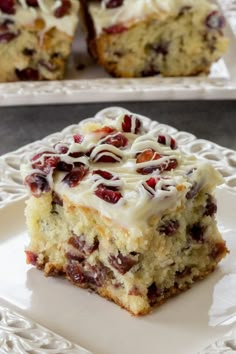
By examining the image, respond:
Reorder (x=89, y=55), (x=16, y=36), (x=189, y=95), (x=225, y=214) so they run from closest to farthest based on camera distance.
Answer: (x=225, y=214) < (x=189, y=95) < (x=16, y=36) < (x=89, y=55)

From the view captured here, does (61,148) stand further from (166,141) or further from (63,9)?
(63,9)

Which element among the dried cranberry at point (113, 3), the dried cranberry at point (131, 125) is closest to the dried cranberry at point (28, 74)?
the dried cranberry at point (113, 3)

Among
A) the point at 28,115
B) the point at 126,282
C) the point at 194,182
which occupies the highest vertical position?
the point at 194,182

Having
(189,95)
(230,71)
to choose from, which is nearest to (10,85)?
(189,95)

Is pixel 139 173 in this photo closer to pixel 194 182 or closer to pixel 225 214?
pixel 194 182

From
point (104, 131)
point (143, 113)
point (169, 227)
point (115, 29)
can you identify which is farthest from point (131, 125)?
point (115, 29)

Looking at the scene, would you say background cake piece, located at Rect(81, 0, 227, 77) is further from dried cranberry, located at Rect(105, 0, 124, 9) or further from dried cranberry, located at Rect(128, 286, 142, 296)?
dried cranberry, located at Rect(128, 286, 142, 296)

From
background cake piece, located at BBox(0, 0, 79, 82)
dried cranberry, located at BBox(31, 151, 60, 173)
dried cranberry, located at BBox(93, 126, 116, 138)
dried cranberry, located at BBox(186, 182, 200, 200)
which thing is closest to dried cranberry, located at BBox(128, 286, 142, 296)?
dried cranberry, located at BBox(186, 182, 200, 200)
